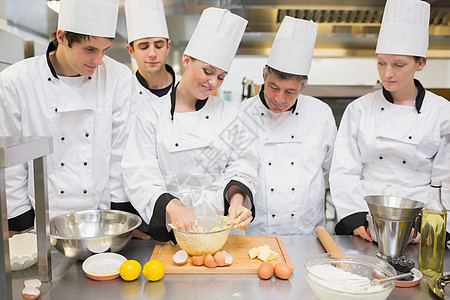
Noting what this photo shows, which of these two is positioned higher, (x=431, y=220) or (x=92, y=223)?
(x=431, y=220)

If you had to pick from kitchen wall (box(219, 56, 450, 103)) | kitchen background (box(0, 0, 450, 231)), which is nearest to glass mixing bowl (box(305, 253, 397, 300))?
kitchen background (box(0, 0, 450, 231))

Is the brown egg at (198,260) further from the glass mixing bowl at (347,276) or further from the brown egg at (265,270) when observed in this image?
the glass mixing bowl at (347,276)

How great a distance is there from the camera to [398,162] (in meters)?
1.70

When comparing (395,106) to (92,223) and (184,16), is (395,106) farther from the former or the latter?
(184,16)

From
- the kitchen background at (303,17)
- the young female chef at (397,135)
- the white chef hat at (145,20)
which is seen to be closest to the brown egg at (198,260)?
the young female chef at (397,135)

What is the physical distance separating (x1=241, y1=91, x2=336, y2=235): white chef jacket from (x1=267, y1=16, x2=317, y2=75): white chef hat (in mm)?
197

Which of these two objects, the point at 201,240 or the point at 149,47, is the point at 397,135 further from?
the point at 149,47

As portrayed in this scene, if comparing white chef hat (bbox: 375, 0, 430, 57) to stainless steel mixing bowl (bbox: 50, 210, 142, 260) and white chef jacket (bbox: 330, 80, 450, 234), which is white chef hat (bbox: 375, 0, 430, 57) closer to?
white chef jacket (bbox: 330, 80, 450, 234)

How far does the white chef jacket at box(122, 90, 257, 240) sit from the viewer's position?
1.59 meters

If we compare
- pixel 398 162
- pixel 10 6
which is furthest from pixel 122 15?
pixel 398 162

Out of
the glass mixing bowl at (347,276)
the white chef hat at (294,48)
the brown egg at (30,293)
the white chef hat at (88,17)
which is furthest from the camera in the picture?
the white chef hat at (294,48)

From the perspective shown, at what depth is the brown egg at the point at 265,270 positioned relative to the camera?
120cm

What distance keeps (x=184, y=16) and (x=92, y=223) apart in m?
2.22

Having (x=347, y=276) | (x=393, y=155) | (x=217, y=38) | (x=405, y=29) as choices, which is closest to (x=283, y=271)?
(x=347, y=276)
